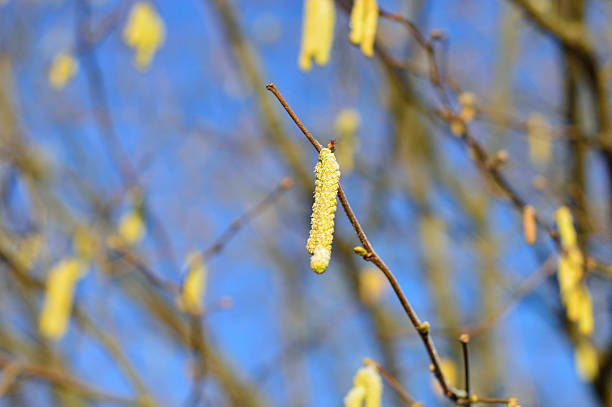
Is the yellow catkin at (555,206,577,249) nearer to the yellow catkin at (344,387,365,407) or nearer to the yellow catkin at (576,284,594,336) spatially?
the yellow catkin at (576,284,594,336)

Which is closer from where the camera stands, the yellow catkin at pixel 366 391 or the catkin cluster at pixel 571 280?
the yellow catkin at pixel 366 391

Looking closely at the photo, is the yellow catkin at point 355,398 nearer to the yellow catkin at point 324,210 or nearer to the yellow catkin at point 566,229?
the yellow catkin at point 324,210

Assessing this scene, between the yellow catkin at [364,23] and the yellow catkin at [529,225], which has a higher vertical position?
the yellow catkin at [364,23]

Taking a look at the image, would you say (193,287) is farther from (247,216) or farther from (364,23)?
(364,23)

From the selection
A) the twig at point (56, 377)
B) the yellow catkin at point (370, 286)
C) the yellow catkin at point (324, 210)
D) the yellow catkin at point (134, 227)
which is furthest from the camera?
the yellow catkin at point (370, 286)

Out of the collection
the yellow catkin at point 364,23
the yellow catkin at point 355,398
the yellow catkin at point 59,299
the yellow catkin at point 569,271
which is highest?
the yellow catkin at point 364,23

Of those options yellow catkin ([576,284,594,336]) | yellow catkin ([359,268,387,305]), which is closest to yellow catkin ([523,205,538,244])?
yellow catkin ([576,284,594,336])

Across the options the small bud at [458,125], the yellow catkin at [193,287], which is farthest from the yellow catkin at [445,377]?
the yellow catkin at [193,287]
